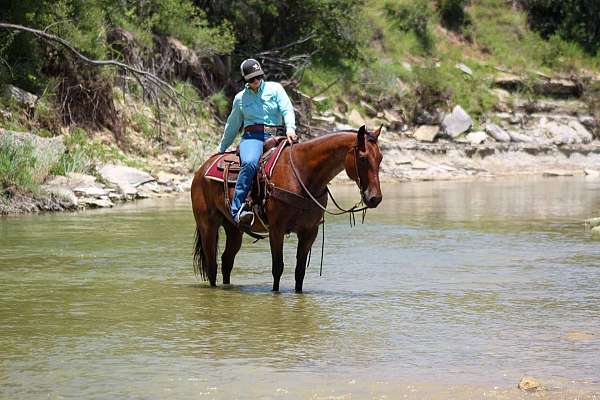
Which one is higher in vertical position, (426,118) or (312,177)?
(426,118)

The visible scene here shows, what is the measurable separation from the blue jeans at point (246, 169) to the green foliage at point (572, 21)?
117ft

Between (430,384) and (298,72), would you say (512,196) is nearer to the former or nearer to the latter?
(298,72)

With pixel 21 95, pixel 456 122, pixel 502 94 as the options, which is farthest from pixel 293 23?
pixel 21 95

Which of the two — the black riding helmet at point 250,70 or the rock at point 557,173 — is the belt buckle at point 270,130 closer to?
the black riding helmet at point 250,70

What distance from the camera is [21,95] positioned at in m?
23.3

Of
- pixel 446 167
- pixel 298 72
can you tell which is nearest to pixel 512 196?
pixel 446 167

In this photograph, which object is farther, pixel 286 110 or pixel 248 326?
pixel 286 110

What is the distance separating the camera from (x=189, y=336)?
830 cm

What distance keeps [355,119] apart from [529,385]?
88.4 feet

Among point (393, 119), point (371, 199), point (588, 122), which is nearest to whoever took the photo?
point (371, 199)

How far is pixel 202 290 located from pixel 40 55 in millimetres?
15507

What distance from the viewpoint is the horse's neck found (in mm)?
9930

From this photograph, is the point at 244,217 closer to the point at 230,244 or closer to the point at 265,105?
the point at 230,244

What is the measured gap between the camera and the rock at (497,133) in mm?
34875
